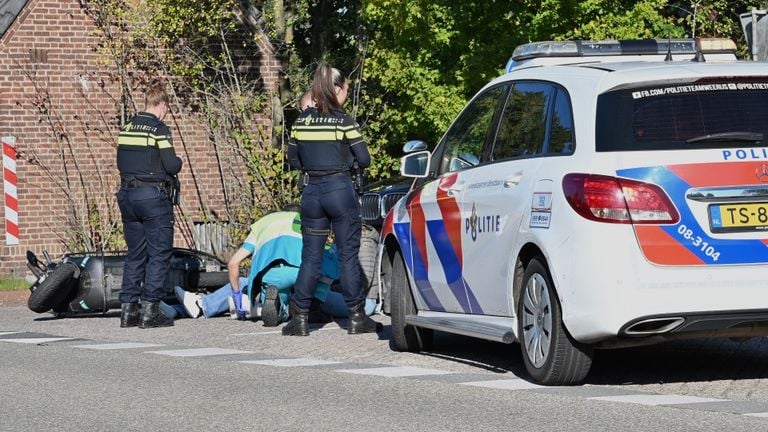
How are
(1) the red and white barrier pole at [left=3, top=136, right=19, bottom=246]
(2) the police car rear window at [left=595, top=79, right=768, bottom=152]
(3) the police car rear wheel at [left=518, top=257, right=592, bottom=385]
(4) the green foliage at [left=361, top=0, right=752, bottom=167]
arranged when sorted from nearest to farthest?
(2) the police car rear window at [left=595, top=79, right=768, bottom=152]
(3) the police car rear wheel at [left=518, top=257, right=592, bottom=385]
(1) the red and white barrier pole at [left=3, top=136, right=19, bottom=246]
(4) the green foliage at [left=361, top=0, right=752, bottom=167]

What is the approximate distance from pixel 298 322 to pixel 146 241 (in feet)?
7.39

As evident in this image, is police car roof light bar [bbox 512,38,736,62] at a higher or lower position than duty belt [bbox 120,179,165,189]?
higher

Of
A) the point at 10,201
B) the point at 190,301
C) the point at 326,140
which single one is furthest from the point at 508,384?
the point at 10,201

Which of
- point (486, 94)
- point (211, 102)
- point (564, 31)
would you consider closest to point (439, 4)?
point (564, 31)

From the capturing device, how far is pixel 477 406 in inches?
313

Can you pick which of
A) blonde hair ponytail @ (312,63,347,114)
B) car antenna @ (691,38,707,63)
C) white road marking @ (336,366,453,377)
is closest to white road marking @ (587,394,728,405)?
white road marking @ (336,366,453,377)

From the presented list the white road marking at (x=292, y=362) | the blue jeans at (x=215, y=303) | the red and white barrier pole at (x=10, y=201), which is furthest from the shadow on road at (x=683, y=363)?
the red and white barrier pole at (x=10, y=201)

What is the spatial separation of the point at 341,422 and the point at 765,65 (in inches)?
121

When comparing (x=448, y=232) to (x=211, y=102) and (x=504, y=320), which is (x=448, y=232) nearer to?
(x=504, y=320)

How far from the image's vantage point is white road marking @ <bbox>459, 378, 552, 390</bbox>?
8.64 meters

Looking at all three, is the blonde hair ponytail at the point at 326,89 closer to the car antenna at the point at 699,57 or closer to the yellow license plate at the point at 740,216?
the car antenna at the point at 699,57

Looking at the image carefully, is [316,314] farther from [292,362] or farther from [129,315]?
[292,362]

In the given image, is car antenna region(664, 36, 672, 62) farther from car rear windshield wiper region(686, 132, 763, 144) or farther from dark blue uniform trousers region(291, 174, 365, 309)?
dark blue uniform trousers region(291, 174, 365, 309)

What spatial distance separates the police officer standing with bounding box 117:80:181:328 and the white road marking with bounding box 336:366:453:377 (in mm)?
4146
